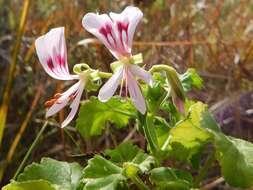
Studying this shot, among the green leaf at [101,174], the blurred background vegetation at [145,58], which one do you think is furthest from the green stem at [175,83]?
the blurred background vegetation at [145,58]

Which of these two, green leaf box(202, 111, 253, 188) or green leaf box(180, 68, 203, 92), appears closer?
green leaf box(202, 111, 253, 188)

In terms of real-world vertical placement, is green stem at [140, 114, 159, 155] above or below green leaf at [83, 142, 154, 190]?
above

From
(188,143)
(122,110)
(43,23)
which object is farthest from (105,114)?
(43,23)

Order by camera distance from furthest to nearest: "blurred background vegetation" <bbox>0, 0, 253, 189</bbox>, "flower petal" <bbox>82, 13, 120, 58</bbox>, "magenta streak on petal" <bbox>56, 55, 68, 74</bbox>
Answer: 1. "blurred background vegetation" <bbox>0, 0, 253, 189</bbox>
2. "magenta streak on petal" <bbox>56, 55, 68, 74</bbox>
3. "flower petal" <bbox>82, 13, 120, 58</bbox>

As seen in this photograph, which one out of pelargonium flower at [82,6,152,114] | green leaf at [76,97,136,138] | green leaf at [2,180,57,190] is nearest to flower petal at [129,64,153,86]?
pelargonium flower at [82,6,152,114]

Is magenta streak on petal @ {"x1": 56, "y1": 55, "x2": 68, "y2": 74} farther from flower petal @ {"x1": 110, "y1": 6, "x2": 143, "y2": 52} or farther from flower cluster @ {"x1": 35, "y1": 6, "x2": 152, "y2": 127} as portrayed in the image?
flower petal @ {"x1": 110, "y1": 6, "x2": 143, "y2": 52}

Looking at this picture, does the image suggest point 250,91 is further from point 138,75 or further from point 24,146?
point 138,75
